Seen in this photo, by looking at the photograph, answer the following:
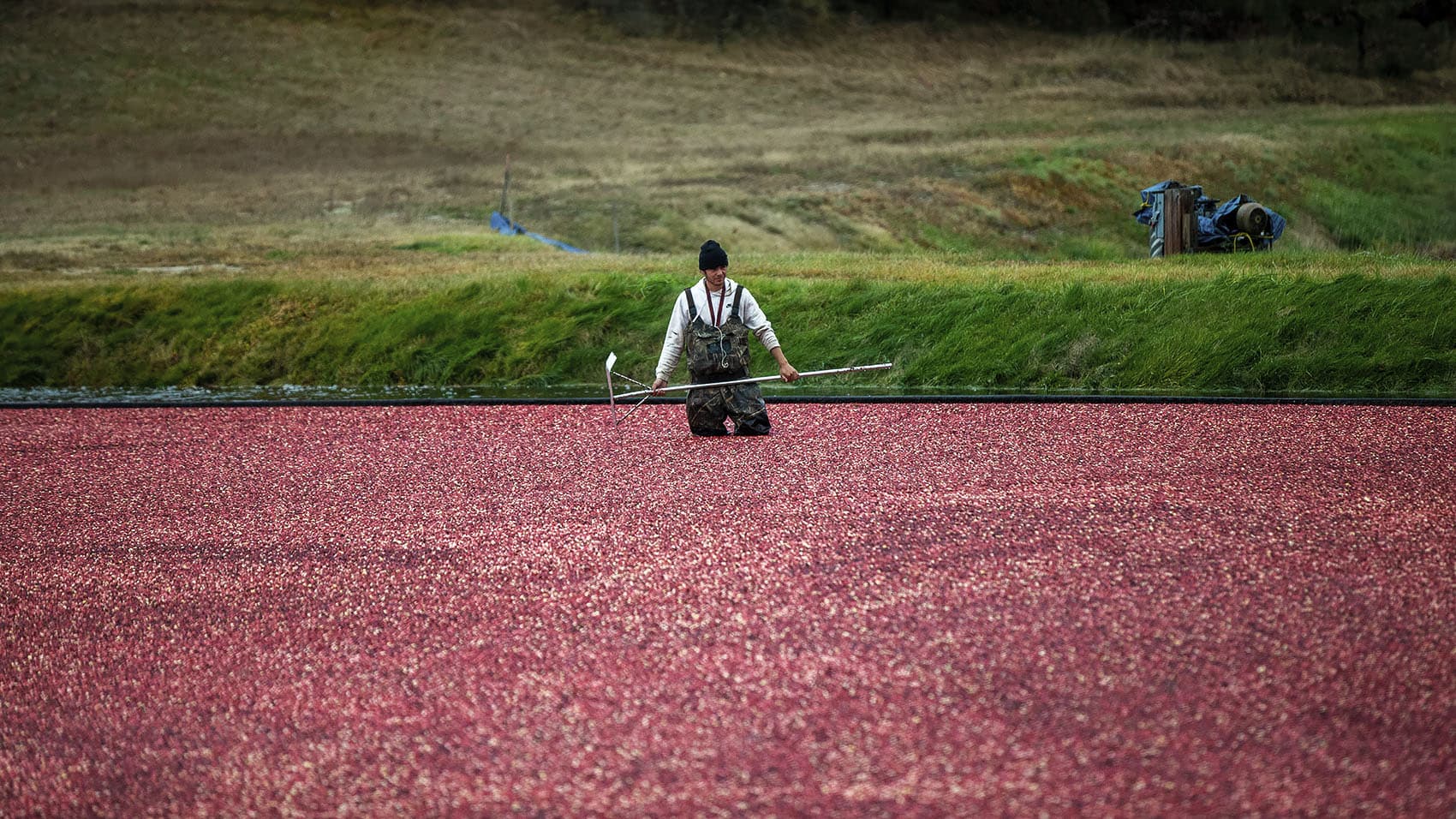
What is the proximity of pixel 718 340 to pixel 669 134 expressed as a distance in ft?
160

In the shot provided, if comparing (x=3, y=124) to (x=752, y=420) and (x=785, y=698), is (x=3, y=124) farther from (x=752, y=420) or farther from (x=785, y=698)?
(x=785, y=698)

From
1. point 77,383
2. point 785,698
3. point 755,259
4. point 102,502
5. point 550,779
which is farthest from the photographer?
point 755,259

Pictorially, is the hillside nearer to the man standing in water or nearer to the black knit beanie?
the man standing in water

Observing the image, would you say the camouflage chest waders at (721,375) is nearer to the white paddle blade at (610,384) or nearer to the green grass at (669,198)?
the white paddle blade at (610,384)

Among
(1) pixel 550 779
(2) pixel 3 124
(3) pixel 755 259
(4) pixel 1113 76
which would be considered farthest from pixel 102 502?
(4) pixel 1113 76

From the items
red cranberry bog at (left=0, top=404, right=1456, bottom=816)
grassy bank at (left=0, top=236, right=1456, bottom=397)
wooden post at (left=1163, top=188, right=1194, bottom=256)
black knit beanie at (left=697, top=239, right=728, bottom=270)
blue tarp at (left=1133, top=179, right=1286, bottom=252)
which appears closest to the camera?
red cranberry bog at (left=0, top=404, right=1456, bottom=816)

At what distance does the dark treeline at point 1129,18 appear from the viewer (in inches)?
2965

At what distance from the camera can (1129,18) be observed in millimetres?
88062

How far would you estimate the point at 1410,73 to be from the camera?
236 feet

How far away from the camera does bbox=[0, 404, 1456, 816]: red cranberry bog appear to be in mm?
5078

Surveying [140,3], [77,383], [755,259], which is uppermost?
[140,3]

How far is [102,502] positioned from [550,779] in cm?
638

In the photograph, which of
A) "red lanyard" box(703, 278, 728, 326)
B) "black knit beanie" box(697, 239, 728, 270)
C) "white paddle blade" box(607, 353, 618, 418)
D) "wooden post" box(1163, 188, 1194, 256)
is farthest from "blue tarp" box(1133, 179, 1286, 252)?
"black knit beanie" box(697, 239, 728, 270)

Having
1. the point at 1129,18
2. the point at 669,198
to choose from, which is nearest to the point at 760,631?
the point at 669,198
